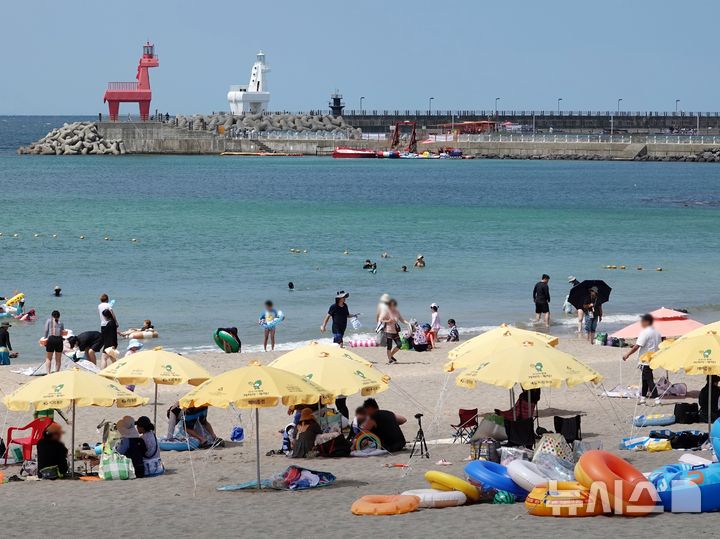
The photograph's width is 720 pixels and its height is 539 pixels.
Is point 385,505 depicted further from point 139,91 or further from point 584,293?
point 139,91

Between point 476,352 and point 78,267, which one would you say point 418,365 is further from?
point 78,267

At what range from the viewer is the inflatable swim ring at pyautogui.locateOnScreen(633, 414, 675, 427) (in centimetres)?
1473

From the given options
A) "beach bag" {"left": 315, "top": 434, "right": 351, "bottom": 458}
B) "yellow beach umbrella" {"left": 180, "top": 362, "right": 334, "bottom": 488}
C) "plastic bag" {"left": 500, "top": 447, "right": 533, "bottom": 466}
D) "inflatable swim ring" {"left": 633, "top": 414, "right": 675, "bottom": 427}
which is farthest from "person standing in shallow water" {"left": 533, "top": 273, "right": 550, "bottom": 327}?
"yellow beach umbrella" {"left": 180, "top": 362, "right": 334, "bottom": 488}

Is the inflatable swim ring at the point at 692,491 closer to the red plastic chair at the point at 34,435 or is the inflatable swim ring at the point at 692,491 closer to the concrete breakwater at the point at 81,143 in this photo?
the red plastic chair at the point at 34,435

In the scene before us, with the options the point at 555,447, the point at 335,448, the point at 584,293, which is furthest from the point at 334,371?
the point at 584,293

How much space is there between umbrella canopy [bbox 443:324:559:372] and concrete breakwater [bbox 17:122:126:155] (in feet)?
333

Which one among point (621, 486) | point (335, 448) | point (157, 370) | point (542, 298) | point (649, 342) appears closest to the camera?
point (621, 486)

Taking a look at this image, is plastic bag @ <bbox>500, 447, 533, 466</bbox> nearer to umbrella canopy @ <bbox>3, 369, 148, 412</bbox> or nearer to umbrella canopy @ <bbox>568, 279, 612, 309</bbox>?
umbrella canopy @ <bbox>3, 369, 148, 412</bbox>

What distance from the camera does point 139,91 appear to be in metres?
114

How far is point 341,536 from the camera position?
9992 millimetres

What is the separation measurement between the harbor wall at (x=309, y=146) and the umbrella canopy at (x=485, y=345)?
95.3 metres

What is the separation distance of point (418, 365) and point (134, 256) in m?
22.2

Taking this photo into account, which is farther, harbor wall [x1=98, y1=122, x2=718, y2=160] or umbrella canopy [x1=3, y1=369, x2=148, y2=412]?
harbor wall [x1=98, y1=122, x2=718, y2=160]

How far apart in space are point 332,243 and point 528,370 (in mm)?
32351
